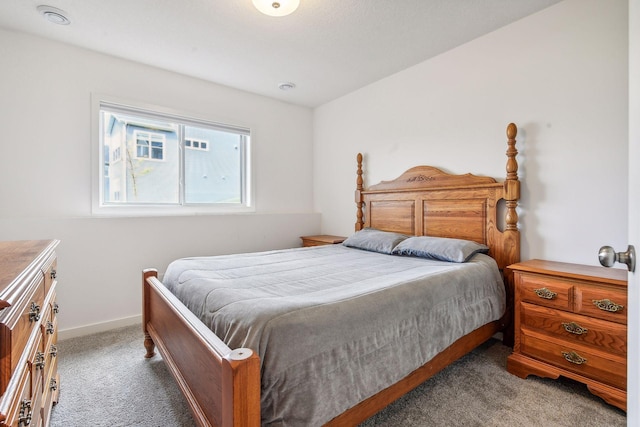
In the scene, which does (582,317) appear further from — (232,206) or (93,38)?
(93,38)

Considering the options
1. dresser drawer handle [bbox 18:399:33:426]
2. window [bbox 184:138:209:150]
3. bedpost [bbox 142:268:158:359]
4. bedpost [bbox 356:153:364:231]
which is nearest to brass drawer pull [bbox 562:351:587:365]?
bedpost [bbox 356:153:364:231]

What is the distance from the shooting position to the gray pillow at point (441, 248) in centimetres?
226

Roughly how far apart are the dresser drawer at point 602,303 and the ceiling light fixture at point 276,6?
2404mm

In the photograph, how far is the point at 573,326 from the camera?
174 cm

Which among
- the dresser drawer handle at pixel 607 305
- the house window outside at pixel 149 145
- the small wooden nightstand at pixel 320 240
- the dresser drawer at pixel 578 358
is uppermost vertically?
the house window outside at pixel 149 145

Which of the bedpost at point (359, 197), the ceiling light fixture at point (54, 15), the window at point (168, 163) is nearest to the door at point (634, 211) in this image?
the bedpost at point (359, 197)

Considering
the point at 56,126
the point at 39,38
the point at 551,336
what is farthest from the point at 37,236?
the point at 551,336

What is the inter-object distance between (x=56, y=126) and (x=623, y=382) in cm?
422

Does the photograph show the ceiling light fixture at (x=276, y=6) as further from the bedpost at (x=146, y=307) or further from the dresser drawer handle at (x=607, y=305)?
the dresser drawer handle at (x=607, y=305)

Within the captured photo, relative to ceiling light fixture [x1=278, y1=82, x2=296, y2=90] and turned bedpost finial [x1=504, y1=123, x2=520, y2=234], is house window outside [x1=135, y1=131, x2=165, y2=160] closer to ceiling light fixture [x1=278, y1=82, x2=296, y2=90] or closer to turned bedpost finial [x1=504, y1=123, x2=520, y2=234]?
ceiling light fixture [x1=278, y1=82, x2=296, y2=90]

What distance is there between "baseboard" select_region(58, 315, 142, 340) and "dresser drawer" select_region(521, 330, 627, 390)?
125 inches

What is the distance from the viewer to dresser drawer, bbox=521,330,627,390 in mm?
1593

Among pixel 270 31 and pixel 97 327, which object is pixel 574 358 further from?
pixel 97 327

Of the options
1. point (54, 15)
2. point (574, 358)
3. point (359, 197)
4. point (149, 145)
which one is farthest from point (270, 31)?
point (574, 358)
